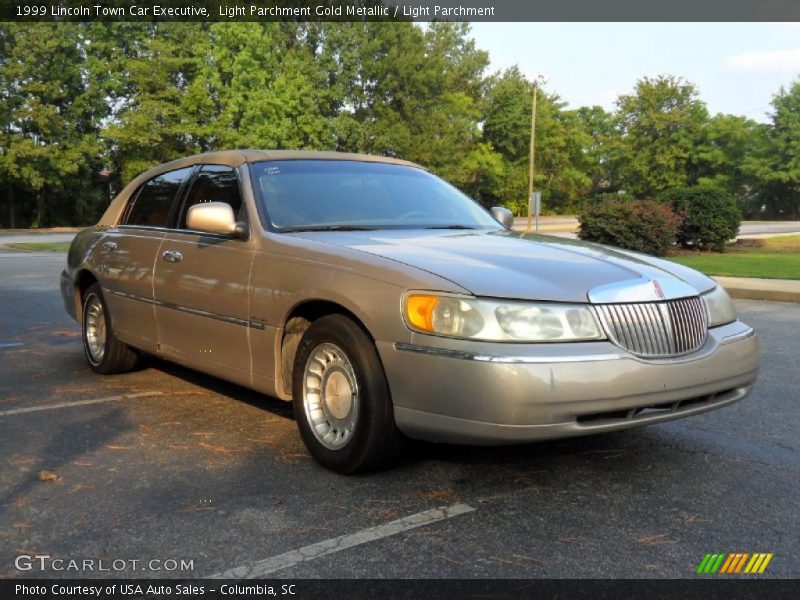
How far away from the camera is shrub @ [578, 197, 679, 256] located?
20016mm

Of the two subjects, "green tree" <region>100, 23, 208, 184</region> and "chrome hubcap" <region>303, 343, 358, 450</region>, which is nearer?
"chrome hubcap" <region>303, 343, 358, 450</region>

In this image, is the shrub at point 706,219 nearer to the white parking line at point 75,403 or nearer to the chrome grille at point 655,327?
the white parking line at point 75,403

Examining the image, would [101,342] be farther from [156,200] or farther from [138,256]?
[156,200]

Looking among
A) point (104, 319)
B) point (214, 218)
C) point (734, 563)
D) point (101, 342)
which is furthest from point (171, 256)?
point (734, 563)

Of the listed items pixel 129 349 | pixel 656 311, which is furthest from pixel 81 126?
pixel 656 311

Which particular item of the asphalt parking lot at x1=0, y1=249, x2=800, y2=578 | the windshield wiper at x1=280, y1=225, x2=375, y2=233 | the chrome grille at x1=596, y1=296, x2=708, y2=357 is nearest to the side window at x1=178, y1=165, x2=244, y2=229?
the windshield wiper at x1=280, y1=225, x2=375, y2=233

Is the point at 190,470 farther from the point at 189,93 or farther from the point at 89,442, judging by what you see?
the point at 189,93

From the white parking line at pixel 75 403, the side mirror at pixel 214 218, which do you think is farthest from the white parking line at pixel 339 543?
the white parking line at pixel 75 403

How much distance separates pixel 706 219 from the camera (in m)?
21.8

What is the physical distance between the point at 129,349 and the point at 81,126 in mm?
50743

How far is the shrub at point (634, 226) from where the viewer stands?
20016 millimetres

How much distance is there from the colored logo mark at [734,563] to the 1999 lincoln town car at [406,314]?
70 centimetres
